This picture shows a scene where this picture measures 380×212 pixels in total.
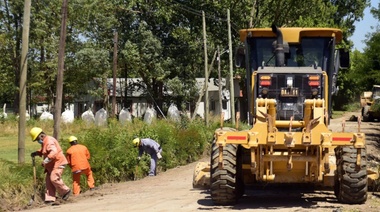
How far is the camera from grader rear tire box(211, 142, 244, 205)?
12680mm

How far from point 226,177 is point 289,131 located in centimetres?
138

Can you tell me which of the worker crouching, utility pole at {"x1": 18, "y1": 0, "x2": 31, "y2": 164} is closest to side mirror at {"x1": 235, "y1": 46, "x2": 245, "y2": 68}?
the worker crouching

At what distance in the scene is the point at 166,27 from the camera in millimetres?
53938

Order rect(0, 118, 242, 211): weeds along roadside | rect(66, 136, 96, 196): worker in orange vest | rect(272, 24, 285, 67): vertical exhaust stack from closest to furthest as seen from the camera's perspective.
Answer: rect(272, 24, 285, 67): vertical exhaust stack < rect(0, 118, 242, 211): weeds along roadside < rect(66, 136, 96, 196): worker in orange vest

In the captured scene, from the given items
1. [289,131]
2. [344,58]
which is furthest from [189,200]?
[344,58]

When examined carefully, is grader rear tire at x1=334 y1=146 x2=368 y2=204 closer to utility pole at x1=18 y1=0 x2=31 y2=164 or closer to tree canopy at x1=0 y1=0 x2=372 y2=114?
utility pole at x1=18 y1=0 x2=31 y2=164

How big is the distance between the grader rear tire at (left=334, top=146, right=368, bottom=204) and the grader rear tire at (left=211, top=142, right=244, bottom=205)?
1.87 m

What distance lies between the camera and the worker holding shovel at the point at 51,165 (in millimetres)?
16500

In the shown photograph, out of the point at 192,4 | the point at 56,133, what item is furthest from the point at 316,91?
the point at 192,4

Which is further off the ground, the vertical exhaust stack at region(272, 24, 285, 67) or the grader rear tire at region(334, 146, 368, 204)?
the vertical exhaust stack at region(272, 24, 285, 67)

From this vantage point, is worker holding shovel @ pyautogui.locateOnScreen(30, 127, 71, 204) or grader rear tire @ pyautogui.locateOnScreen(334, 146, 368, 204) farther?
worker holding shovel @ pyautogui.locateOnScreen(30, 127, 71, 204)

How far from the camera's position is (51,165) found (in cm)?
1667

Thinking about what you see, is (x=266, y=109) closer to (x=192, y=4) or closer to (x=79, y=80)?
(x=192, y=4)

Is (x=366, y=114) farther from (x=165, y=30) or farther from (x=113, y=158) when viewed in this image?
(x=113, y=158)
